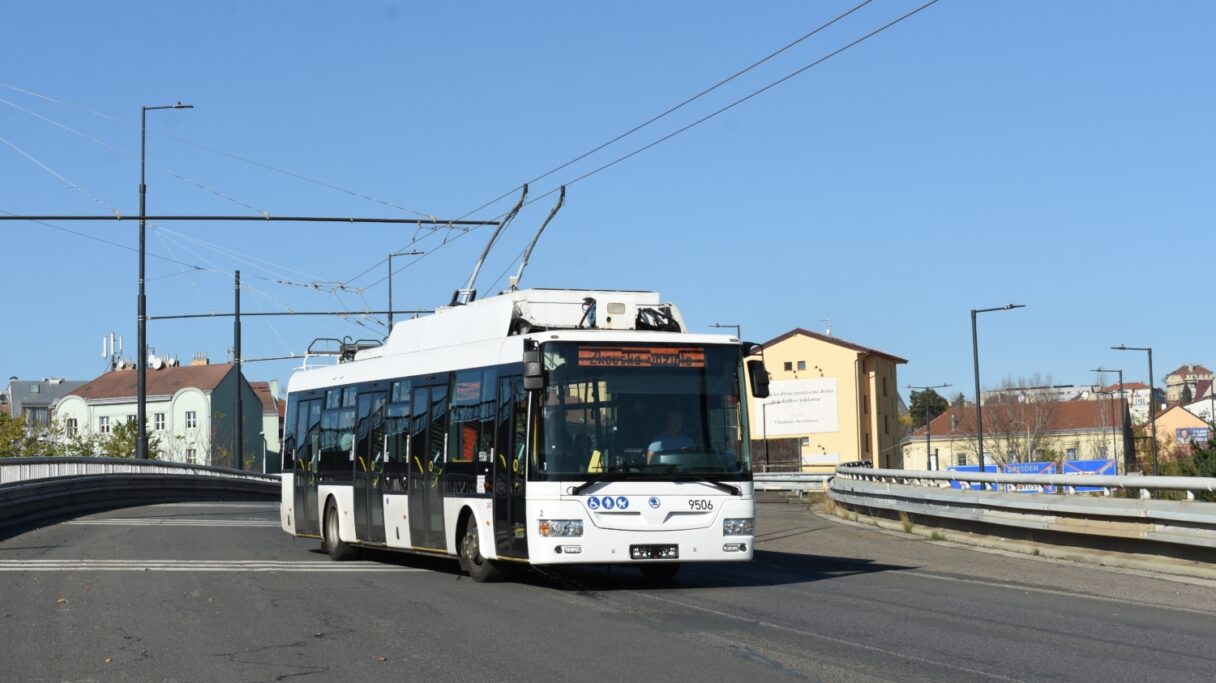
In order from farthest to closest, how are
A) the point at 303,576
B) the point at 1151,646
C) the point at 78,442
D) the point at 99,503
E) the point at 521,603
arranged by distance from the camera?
the point at 78,442, the point at 99,503, the point at 303,576, the point at 521,603, the point at 1151,646

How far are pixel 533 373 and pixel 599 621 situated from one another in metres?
3.21

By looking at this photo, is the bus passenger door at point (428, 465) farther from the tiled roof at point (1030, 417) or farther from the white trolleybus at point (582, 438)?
the tiled roof at point (1030, 417)

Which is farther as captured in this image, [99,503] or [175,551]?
[99,503]

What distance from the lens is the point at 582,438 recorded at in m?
15.3

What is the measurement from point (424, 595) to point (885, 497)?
14.0 meters

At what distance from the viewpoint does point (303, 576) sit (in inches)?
688

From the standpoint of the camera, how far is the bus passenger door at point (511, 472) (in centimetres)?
1535

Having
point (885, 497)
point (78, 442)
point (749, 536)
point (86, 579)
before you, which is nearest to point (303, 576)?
point (86, 579)

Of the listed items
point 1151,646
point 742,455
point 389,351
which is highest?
point 389,351

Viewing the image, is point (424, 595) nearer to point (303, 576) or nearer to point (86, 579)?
point (303, 576)

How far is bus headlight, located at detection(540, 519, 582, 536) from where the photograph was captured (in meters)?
15.0

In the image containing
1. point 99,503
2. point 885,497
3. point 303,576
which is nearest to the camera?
point 303,576

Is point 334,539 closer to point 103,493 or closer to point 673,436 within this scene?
point 673,436

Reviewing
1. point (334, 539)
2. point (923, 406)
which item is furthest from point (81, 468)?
point (923, 406)
